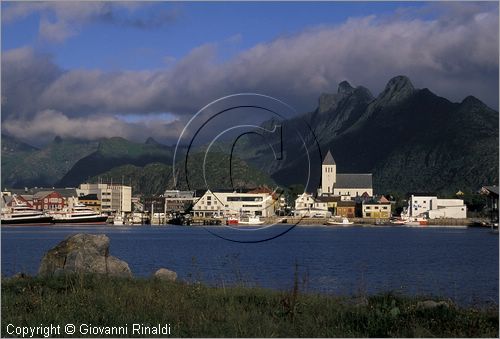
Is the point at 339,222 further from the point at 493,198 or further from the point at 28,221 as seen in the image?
the point at 28,221

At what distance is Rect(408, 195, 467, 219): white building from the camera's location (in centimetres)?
19025

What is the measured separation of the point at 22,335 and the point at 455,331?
22.7 feet

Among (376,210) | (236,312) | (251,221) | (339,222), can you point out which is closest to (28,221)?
(251,221)

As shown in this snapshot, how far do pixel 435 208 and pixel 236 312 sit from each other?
185 m

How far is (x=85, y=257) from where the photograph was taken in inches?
862

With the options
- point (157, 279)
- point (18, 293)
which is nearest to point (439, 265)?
point (157, 279)

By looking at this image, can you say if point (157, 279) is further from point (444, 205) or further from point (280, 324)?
point (444, 205)

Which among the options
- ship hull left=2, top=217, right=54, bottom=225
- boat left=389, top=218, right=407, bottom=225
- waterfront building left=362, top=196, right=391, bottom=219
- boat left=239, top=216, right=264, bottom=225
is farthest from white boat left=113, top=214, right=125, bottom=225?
boat left=239, top=216, right=264, bottom=225

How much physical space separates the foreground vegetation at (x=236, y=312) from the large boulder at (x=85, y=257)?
4341 mm

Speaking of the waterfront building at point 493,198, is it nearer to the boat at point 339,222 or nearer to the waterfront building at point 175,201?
the boat at point 339,222

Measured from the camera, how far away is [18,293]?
54.6 feet

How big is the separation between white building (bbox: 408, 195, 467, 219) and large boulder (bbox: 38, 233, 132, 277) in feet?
568

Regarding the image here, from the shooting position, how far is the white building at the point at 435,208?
190m

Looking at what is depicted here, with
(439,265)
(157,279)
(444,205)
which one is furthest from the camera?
(444,205)
